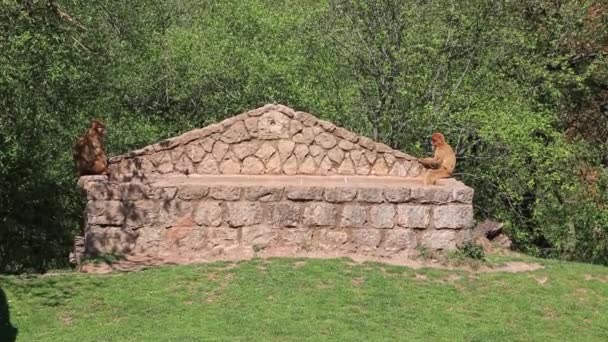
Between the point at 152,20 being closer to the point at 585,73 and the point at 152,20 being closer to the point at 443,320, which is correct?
the point at 585,73

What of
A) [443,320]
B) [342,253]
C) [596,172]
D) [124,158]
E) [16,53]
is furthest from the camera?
[596,172]

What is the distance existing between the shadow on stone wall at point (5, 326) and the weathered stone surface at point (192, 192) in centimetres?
263

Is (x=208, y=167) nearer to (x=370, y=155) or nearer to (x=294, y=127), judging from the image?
(x=294, y=127)

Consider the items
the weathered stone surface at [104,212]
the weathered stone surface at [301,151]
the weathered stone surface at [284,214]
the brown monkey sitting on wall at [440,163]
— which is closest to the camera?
the weathered stone surface at [104,212]

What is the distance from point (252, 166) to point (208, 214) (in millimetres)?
1572

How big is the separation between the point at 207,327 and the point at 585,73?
13.8 meters

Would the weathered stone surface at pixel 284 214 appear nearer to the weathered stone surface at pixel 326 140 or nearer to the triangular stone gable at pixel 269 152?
the triangular stone gable at pixel 269 152

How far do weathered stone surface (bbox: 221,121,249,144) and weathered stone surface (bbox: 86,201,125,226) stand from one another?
6.91 feet

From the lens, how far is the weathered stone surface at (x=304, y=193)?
438 inches

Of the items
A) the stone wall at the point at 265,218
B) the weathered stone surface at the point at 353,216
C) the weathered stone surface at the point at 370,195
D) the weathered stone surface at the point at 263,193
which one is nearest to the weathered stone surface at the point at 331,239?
the stone wall at the point at 265,218

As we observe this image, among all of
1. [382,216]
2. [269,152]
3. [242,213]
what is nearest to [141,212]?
[242,213]

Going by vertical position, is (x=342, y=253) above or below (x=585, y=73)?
below

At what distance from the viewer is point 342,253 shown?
11.2 m

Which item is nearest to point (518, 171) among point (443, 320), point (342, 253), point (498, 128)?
point (498, 128)
